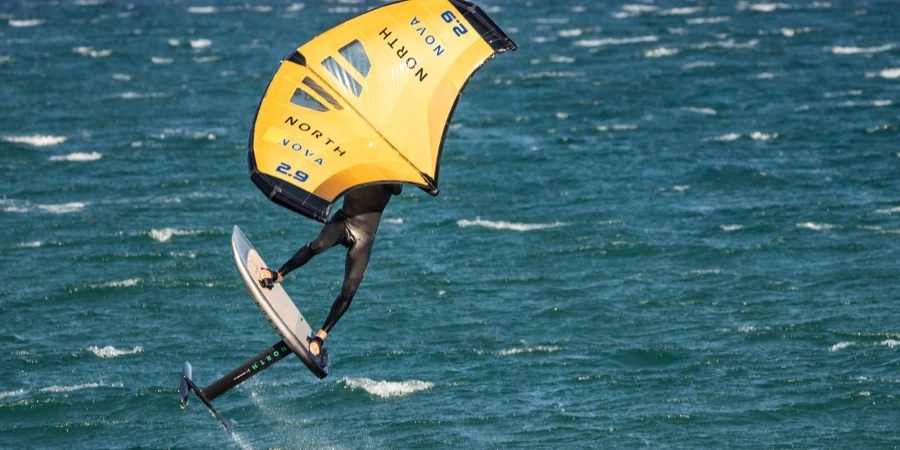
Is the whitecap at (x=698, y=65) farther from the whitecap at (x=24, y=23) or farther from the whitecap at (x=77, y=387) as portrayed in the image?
the whitecap at (x=77, y=387)

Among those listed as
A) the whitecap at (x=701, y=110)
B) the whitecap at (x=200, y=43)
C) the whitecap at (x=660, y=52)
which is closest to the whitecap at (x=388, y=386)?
the whitecap at (x=701, y=110)

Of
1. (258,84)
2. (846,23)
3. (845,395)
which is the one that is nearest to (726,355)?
(845,395)

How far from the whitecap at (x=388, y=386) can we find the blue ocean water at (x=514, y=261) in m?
0.13

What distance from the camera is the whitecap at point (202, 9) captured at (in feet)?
325

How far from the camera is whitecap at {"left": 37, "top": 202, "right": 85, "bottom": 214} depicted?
55.0 m

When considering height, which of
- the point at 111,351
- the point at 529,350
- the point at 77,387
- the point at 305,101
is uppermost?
the point at 305,101

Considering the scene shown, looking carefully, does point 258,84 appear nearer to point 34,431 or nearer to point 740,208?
point 740,208

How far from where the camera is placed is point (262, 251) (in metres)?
51.0

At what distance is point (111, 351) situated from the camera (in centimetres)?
4184

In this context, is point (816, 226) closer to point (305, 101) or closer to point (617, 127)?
point (617, 127)

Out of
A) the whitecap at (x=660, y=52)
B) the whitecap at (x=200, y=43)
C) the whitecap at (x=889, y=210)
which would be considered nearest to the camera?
the whitecap at (x=889, y=210)

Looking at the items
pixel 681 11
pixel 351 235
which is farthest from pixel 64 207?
pixel 681 11

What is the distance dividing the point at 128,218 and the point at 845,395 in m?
27.4

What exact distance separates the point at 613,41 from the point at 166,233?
130 ft
